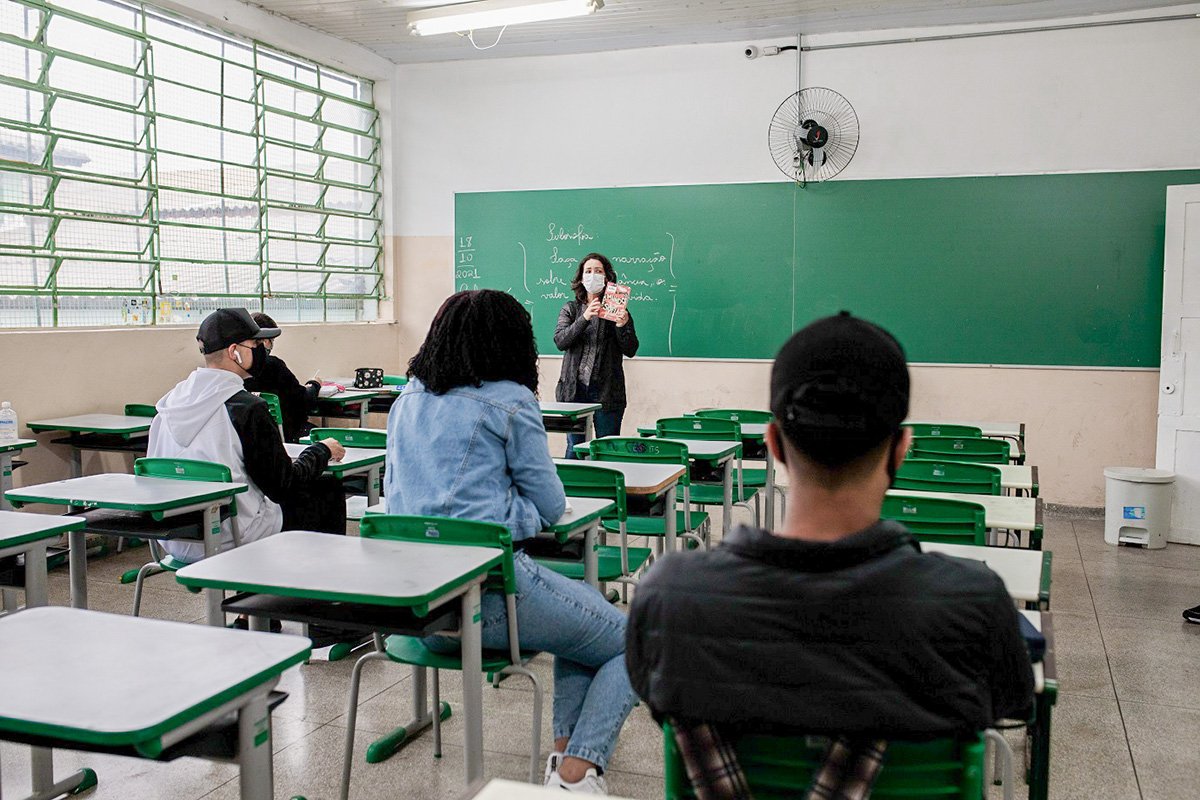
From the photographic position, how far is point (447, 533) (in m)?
2.24

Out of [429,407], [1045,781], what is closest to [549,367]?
[429,407]

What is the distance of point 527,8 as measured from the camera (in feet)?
19.5

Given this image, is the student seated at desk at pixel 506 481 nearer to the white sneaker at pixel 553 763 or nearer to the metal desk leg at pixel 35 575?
the white sneaker at pixel 553 763

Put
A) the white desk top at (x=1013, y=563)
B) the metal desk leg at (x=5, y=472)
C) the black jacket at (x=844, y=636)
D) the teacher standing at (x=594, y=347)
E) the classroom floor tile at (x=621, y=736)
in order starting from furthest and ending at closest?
the teacher standing at (x=594, y=347), the metal desk leg at (x=5, y=472), the classroom floor tile at (x=621, y=736), the white desk top at (x=1013, y=563), the black jacket at (x=844, y=636)

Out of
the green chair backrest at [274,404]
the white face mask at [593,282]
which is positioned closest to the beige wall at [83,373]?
the green chair backrest at [274,404]

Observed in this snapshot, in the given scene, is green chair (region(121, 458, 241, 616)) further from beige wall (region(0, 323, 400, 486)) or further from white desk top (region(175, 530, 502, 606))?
beige wall (region(0, 323, 400, 486))

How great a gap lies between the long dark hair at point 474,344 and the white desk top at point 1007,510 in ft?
3.75

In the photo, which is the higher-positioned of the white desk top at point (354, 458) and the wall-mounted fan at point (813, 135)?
the wall-mounted fan at point (813, 135)

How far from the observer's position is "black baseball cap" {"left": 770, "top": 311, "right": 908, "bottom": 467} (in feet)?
3.54

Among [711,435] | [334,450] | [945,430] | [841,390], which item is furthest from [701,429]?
[841,390]

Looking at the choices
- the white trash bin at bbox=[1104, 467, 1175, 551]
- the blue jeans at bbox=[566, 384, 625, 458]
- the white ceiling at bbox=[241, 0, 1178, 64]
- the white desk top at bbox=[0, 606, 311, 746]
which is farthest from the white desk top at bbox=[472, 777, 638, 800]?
the white ceiling at bbox=[241, 0, 1178, 64]

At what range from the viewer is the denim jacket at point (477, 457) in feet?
7.62

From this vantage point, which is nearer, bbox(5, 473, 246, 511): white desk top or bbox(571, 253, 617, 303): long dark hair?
bbox(5, 473, 246, 511): white desk top

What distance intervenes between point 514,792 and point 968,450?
341 centimetres
